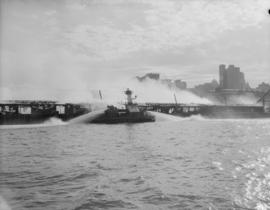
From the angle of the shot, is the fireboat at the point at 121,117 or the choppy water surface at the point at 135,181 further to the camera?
the fireboat at the point at 121,117

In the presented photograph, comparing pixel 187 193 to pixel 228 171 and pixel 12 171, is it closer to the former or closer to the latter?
pixel 228 171

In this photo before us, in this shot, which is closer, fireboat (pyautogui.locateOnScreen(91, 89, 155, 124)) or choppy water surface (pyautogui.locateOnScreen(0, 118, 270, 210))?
choppy water surface (pyautogui.locateOnScreen(0, 118, 270, 210))

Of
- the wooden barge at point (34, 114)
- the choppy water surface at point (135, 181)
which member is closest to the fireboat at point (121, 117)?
the wooden barge at point (34, 114)

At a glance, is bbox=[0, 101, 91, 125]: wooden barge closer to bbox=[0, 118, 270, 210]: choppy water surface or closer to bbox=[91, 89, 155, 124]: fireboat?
bbox=[91, 89, 155, 124]: fireboat

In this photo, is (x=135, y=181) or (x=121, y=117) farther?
(x=121, y=117)

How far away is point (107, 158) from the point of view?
27.2 m

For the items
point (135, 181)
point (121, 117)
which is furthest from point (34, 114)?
point (135, 181)

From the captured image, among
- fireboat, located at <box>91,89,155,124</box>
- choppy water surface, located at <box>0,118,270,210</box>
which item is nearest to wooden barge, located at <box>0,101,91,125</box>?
fireboat, located at <box>91,89,155,124</box>

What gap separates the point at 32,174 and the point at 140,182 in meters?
7.57

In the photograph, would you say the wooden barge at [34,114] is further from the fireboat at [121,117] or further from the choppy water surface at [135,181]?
the choppy water surface at [135,181]

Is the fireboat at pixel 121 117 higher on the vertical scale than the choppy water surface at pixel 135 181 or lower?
higher

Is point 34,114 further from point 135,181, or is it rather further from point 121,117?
point 135,181

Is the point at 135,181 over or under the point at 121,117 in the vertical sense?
under

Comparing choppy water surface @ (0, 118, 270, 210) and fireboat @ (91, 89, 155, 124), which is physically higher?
fireboat @ (91, 89, 155, 124)
